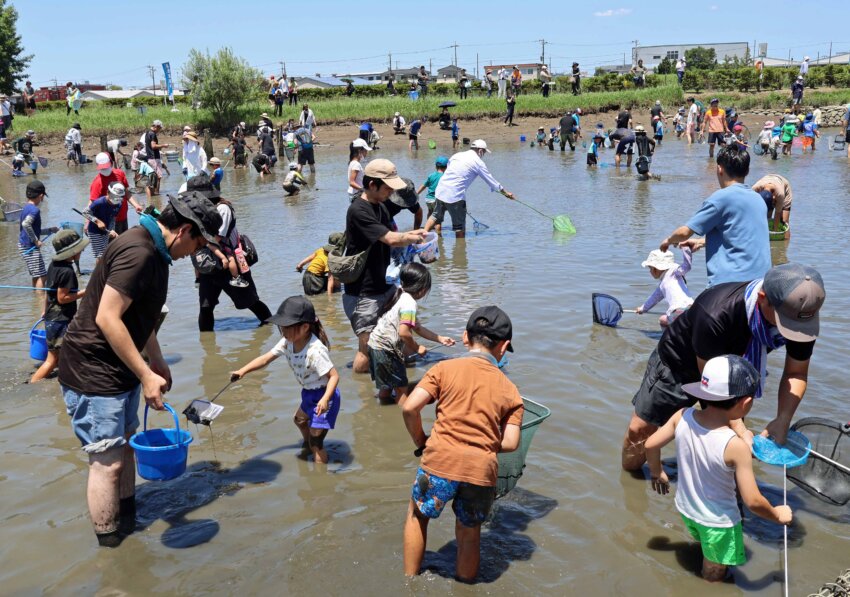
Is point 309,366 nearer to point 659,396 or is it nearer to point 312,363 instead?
point 312,363

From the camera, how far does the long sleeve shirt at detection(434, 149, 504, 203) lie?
12.7m

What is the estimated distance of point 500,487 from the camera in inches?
171

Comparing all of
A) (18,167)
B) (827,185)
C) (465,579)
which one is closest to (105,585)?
(465,579)

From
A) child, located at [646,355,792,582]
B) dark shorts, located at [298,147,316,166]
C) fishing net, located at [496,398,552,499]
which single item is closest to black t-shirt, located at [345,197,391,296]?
fishing net, located at [496,398,552,499]

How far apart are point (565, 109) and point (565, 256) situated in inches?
1206

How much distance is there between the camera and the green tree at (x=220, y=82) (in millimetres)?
38688

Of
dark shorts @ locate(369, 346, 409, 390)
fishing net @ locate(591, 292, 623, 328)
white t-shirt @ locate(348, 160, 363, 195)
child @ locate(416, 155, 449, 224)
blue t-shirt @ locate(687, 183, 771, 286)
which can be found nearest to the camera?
blue t-shirt @ locate(687, 183, 771, 286)

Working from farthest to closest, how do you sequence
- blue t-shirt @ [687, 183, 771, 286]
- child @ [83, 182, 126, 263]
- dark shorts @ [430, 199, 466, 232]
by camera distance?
dark shorts @ [430, 199, 466, 232] → child @ [83, 182, 126, 263] → blue t-shirt @ [687, 183, 771, 286]

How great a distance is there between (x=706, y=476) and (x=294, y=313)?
2.81 metres

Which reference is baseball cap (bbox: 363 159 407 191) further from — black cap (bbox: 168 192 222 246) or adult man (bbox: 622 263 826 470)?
adult man (bbox: 622 263 826 470)

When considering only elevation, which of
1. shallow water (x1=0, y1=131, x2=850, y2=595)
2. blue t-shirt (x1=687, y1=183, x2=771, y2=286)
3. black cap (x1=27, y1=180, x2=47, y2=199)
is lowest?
shallow water (x1=0, y1=131, x2=850, y2=595)

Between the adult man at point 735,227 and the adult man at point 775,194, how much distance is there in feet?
17.3

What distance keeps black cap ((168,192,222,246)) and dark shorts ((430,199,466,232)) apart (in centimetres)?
898

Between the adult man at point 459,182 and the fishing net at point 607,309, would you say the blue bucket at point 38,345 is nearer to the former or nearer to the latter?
the fishing net at point 607,309
